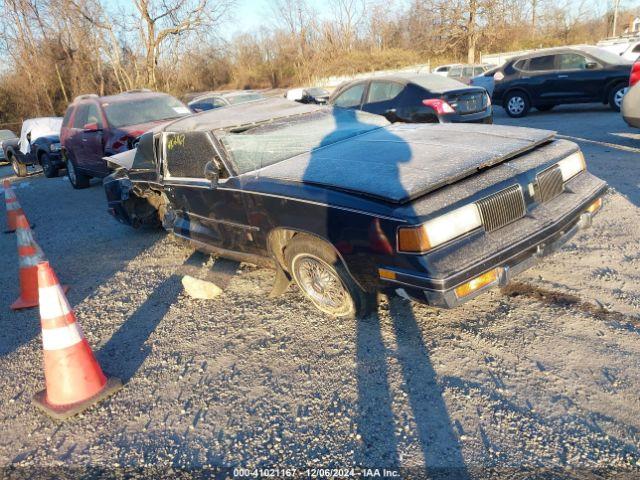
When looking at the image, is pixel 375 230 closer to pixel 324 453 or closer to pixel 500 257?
pixel 500 257

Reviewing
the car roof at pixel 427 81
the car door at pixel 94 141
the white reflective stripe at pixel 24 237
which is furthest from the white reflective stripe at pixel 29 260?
the car roof at pixel 427 81

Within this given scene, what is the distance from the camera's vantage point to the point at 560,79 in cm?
1223

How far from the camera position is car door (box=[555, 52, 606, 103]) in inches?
461

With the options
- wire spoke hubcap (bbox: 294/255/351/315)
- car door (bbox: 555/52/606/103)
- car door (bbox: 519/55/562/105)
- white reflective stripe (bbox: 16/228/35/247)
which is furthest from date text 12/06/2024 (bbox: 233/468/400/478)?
car door (bbox: 519/55/562/105)

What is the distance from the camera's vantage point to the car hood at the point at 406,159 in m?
3.08

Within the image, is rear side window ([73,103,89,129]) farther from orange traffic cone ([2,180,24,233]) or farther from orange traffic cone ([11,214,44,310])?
orange traffic cone ([11,214,44,310])

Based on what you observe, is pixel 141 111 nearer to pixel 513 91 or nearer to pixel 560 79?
pixel 513 91

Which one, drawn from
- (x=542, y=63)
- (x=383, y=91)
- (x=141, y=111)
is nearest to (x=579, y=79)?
(x=542, y=63)

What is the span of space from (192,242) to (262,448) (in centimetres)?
256

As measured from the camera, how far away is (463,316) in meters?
3.53

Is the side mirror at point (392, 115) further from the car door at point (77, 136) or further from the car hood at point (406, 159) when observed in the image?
the car door at point (77, 136)

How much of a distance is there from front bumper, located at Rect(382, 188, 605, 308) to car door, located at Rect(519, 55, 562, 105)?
1048cm

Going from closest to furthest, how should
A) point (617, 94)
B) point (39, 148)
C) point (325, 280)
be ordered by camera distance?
point (325, 280) < point (617, 94) < point (39, 148)

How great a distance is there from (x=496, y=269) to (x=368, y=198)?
87 centimetres
